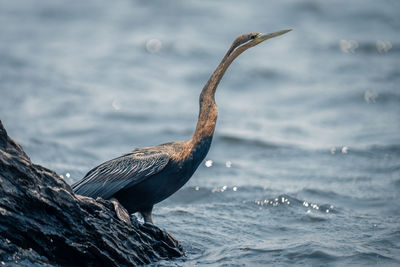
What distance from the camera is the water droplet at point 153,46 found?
17.0 m

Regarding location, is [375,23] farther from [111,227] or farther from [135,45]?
[111,227]

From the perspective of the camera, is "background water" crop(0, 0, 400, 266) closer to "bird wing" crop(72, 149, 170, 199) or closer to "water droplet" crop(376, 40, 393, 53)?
"water droplet" crop(376, 40, 393, 53)

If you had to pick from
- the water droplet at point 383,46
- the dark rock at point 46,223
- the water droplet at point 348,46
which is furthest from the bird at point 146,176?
the water droplet at point 383,46

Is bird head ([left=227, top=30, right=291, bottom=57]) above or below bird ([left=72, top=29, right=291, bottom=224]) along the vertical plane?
above

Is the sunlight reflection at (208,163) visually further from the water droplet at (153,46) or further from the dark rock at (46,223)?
the water droplet at (153,46)

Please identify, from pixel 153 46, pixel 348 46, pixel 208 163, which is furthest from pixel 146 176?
pixel 348 46

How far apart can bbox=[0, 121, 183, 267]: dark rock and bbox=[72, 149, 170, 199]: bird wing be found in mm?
805

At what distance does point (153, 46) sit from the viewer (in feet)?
56.3

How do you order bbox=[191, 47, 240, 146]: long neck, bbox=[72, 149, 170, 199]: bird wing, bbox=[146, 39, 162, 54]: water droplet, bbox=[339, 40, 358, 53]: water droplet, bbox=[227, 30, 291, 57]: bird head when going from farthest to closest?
bbox=[146, 39, 162, 54]: water droplet, bbox=[339, 40, 358, 53]: water droplet, bbox=[227, 30, 291, 57]: bird head, bbox=[191, 47, 240, 146]: long neck, bbox=[72, 149, 170, 199]: bird wing

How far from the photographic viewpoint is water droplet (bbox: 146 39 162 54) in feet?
55.7

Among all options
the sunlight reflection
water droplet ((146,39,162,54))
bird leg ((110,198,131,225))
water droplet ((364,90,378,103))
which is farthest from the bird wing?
water droplet ((146,39,162,54))

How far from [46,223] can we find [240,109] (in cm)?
885

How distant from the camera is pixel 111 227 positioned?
5699 mm

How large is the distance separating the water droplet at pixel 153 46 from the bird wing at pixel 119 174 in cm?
1023
